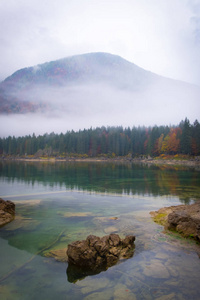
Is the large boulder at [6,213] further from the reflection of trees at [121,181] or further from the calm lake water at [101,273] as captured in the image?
the reflection of trees at [121,181]

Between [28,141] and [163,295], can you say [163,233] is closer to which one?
[163,295]

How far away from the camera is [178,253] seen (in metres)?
10.6

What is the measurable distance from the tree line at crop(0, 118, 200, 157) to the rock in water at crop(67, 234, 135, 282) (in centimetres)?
10802

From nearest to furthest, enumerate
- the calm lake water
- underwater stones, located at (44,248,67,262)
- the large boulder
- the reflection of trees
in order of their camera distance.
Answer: the calm lake water → underwater stones, located at (44,248,67,262) → the large boulder → the reflection of trees

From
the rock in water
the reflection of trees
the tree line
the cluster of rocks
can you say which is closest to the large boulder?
the rock in water

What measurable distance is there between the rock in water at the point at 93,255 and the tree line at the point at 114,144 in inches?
4253

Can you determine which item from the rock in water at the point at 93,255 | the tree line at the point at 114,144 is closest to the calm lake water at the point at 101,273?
the rock in water at the point at 93,255

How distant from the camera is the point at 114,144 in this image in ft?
527

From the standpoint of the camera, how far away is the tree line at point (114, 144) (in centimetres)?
12862

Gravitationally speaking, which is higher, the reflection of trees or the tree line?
the tree line

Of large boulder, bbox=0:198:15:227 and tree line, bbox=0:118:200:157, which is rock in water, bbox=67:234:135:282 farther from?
tree line, bbox=0:118:200:157

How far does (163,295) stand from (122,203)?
48.5ft

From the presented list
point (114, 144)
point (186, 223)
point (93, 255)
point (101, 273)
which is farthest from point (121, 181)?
point (114, 144)

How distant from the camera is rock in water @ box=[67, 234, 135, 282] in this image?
8969mm
